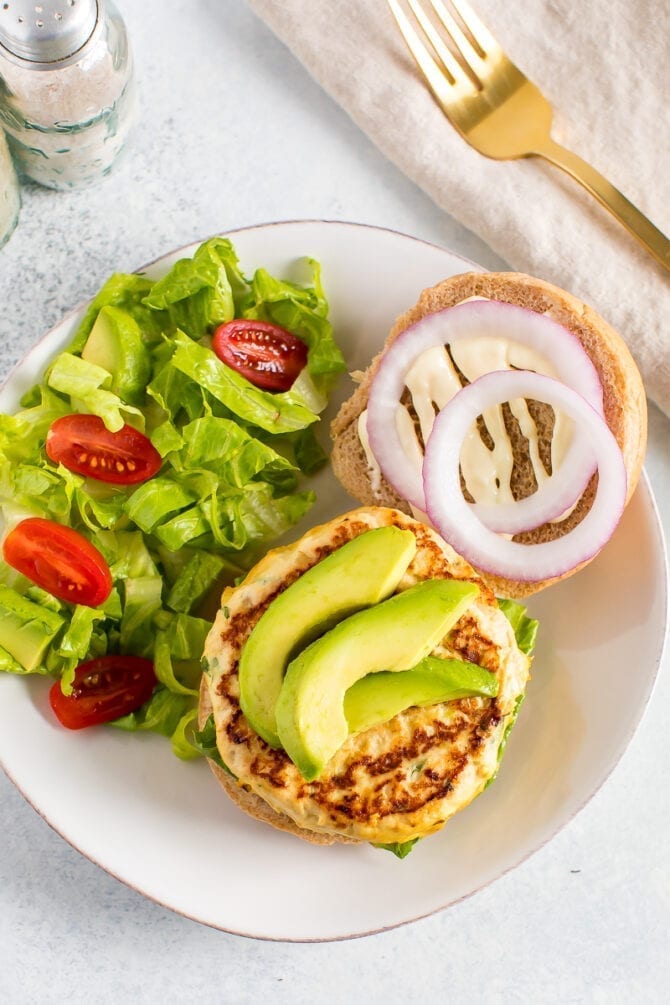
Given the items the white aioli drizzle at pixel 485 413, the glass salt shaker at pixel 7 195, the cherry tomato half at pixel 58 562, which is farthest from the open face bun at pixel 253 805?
the glass salt shaker at pixel 7 195

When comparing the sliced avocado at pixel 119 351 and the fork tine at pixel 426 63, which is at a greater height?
the fork tine at pixel 426 63

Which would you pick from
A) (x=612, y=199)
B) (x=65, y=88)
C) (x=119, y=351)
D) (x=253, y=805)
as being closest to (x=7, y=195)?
(x=65, y=88)

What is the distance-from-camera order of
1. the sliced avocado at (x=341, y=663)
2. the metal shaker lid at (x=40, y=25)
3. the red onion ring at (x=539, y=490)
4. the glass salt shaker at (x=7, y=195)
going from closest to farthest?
the sliced avocado at (x=341, y=663) < the red onion ring at (x=539, y=490) < the metal shaker lid at (x=40, y=25) < the glass salt shaker at (x=7, y=195)

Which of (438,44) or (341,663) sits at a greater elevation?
(438,44)

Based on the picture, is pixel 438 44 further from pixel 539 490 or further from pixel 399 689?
pixel 399 689

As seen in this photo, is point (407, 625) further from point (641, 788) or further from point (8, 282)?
point (8, 282)

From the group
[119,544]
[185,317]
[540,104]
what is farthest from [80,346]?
[540,104]

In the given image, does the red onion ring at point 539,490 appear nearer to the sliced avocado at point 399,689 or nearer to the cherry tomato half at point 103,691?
the sliced avocado at point 399,689
